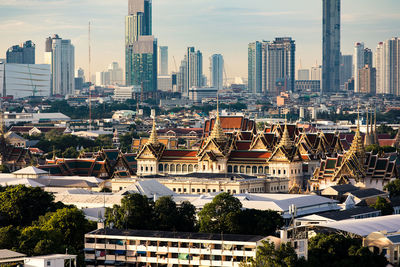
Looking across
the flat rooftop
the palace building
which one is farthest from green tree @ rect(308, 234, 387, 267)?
the palace building

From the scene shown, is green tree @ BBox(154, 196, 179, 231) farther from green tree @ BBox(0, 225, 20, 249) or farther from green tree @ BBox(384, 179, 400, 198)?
green tree @ BBox(384, 179, 400, 198)

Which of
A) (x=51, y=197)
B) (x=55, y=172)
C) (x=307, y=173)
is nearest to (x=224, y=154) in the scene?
(x=307, y=173)

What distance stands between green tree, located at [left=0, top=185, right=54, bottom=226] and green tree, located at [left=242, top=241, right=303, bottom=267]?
80.5 ft

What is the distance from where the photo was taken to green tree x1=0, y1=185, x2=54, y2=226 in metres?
91.0

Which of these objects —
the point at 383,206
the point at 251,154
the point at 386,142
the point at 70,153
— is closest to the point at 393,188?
the point at 251,154

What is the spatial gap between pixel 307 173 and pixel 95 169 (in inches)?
888

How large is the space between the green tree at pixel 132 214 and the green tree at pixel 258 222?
6.95m

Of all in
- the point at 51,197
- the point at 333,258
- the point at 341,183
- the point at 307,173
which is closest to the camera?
the point at 333,258

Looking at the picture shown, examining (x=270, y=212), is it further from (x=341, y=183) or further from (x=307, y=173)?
(x=307, y=173)

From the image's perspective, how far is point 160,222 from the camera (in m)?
88.1

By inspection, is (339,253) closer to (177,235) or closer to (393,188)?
(177,235)

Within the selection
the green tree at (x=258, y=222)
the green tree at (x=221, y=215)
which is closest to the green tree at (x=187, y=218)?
the green tree at (x=221, y=215)

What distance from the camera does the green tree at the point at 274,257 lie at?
70.4 m

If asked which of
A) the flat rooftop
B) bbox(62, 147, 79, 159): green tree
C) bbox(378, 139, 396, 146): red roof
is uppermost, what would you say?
bbox(378, 139, 396, 146): red roof
